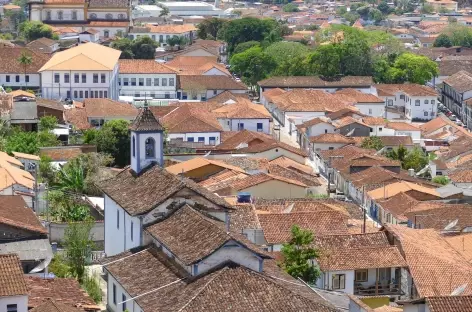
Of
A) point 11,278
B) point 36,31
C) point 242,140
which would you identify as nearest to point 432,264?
point 11,278

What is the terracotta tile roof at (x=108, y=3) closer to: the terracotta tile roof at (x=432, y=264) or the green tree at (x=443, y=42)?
the green tree at (x=443, y=42)

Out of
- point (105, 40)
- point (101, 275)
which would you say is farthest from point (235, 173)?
point (105, 40)

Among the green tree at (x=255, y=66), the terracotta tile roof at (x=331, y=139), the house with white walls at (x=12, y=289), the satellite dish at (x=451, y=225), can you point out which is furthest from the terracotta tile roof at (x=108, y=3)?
the house with white walls at (x=12, y=289)

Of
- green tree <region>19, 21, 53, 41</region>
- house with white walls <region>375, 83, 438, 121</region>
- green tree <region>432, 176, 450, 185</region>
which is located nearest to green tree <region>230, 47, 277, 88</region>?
house with white walls <region>375, 83, 438, 121</region>

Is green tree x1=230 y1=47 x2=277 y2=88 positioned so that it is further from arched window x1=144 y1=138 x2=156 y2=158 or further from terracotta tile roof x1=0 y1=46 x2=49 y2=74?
arched window x1=144 y1=138 x2=156 y2=158

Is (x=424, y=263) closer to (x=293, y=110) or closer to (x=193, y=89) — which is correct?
(x=293, y=110)
